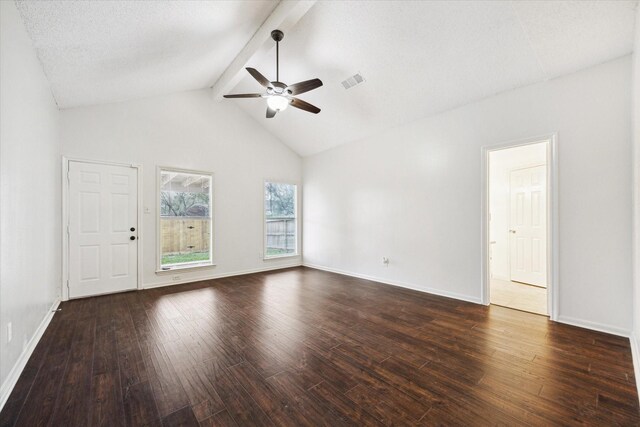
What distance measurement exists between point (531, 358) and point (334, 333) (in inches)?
69.5

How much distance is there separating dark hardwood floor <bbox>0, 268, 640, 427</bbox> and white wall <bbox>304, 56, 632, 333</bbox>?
579 millimetres

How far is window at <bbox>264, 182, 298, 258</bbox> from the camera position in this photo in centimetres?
633

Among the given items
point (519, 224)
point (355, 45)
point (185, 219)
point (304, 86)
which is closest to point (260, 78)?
point (304, 86)

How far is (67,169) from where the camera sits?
4.04 metres

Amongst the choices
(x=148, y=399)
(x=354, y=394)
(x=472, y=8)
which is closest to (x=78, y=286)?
(x=148, y=399)

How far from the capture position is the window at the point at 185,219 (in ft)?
16.4

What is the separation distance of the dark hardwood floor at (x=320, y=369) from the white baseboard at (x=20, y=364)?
2.2 inches

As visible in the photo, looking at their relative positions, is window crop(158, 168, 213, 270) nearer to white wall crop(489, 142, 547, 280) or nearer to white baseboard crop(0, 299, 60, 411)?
white baseboard crop(0, 299, 60, 411)

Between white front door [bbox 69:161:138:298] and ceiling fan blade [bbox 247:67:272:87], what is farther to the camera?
white front door [bbox 69:161:138:298]

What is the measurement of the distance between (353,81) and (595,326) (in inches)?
166

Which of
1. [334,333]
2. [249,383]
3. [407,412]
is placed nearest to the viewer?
[407,412]

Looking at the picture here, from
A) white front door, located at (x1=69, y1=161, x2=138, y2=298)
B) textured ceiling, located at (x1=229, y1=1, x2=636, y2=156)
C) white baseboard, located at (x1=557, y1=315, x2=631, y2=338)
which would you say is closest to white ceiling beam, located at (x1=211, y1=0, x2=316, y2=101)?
textured ceiling, located at (x1=229, y1=1, x2=636, y2=156)

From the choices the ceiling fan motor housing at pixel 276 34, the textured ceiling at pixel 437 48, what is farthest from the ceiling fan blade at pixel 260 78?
the textured ceiling at pixel 437 48

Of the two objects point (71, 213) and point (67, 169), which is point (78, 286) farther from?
point (67, 169)
